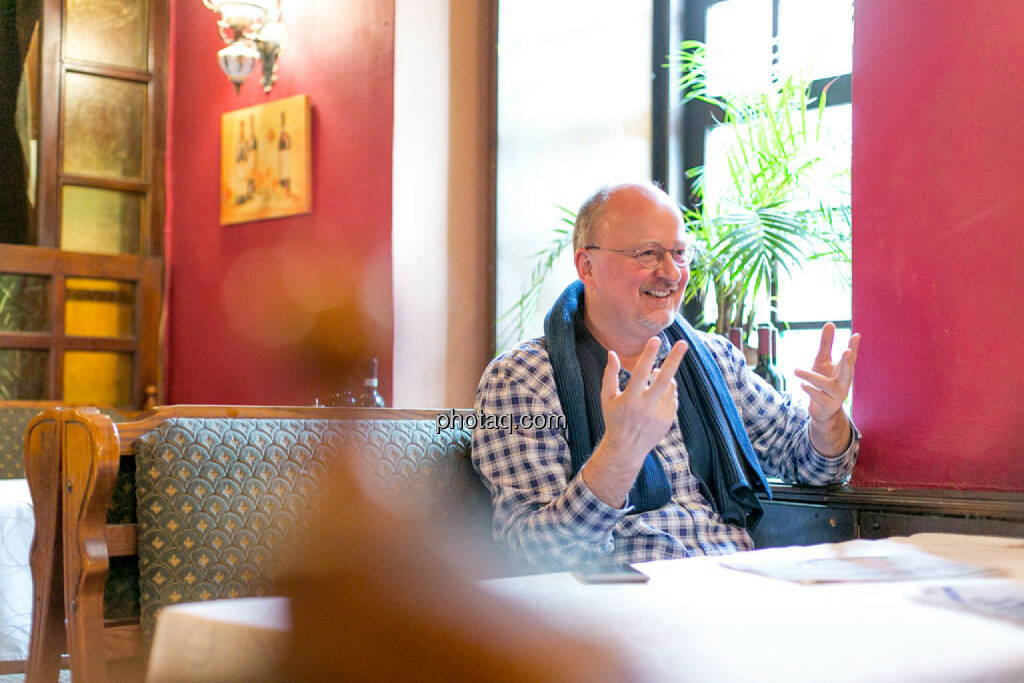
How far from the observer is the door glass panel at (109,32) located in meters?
5.06

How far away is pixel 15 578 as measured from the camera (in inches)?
112

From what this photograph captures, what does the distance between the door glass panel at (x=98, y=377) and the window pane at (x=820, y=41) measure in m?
3.41

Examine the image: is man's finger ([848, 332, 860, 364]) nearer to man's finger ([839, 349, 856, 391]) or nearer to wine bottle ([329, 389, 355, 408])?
man's finger ([839, 349, 856, 391])

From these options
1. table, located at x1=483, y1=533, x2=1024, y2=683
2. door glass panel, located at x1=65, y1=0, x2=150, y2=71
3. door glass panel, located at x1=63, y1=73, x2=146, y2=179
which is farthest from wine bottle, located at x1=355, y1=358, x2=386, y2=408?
table, located at x1=483, y1=533, x2=1024, y2=683

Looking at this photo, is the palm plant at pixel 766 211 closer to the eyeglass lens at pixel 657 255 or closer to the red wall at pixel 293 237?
the eyeglass lens at pixel 657 255

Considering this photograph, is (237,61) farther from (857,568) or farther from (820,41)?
(857,568)

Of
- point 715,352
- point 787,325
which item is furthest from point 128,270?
point 715,352

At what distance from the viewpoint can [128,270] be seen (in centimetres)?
505

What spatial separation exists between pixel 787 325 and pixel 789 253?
44 cm

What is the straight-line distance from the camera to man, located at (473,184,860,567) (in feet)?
6.17

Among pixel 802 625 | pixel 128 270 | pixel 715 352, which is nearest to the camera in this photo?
pixel 802 625

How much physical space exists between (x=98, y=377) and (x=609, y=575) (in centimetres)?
452

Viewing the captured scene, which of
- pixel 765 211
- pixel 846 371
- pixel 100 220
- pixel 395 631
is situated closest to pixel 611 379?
pixel 846 371

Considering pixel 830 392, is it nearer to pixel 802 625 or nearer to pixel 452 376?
pixel 802 625
